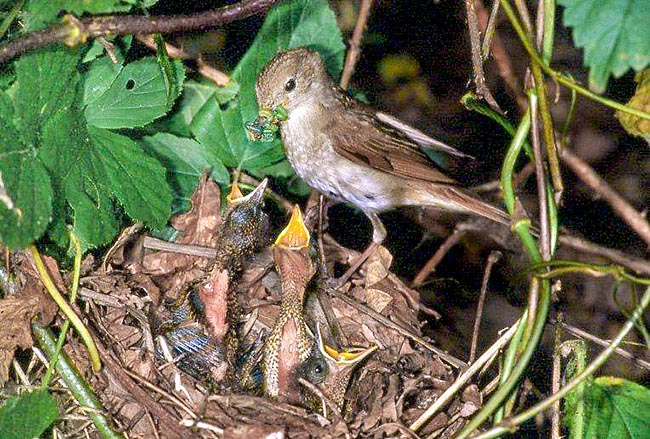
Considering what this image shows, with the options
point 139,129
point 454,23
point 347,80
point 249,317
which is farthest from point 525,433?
point 454,23

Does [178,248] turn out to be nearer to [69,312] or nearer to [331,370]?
[69,312]

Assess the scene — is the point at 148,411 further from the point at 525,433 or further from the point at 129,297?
the point at 525,433

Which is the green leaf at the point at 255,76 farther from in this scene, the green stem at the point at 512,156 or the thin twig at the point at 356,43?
the green stem at the point at 512,156

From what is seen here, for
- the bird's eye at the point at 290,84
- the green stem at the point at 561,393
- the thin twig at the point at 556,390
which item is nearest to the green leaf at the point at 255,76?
the bird's eye at the point at 290,84

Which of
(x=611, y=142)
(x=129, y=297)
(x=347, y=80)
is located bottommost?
(x=611, y=142)

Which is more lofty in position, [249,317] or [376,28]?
[376,28]

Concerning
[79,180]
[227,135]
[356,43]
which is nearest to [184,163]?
[227,135]

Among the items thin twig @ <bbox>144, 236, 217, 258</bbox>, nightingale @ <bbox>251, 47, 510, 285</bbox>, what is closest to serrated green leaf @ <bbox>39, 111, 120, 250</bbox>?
thin twig @ <bbox>144, 236, 217, 258</bbox>

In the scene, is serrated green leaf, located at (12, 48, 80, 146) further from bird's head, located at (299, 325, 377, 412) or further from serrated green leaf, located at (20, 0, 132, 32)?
bird's head, located at (299, 325, 377, 412)
